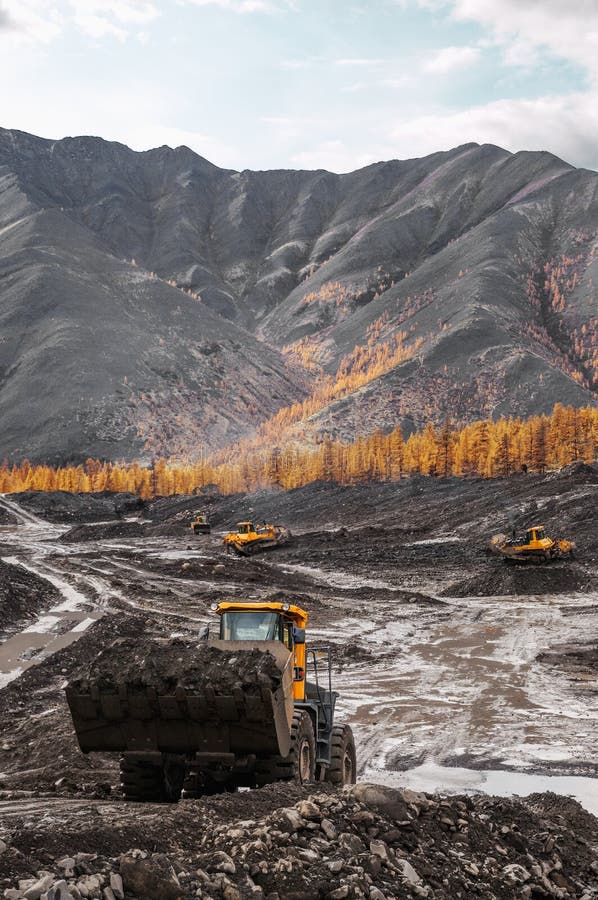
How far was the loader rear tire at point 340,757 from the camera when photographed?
35.0 ft

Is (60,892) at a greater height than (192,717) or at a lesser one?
greater

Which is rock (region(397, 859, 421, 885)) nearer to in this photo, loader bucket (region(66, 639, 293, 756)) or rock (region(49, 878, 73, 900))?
loader bucket (region(66, 639, 293, 756))

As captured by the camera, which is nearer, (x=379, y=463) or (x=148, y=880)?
(x=148, y=880)

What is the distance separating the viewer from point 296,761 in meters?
9.49

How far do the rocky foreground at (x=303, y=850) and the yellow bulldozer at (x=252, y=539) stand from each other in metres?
47.6

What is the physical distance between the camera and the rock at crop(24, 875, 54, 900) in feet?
17.3

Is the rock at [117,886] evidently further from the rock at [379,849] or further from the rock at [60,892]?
the rock at [379,849]

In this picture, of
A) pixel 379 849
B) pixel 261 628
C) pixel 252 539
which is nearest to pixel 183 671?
pixel 261 628

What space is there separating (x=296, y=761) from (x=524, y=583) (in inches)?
1272

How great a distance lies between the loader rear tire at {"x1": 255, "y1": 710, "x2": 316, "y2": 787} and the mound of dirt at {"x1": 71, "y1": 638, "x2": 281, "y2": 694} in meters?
1.02


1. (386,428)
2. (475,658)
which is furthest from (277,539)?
(386,428)

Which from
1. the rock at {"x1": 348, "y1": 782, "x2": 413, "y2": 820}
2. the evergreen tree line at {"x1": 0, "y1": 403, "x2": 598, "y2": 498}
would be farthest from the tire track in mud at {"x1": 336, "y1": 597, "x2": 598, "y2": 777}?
the evergreen tree line at {"x1": 0, "y1": 403, "x2": 598, "y2": 498}

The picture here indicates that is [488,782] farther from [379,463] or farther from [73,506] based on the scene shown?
[73,506]

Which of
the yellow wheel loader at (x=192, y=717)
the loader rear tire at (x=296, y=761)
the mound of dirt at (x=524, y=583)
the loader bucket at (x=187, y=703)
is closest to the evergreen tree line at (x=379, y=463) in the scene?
the mound of dirt at (x=524, y=583)
